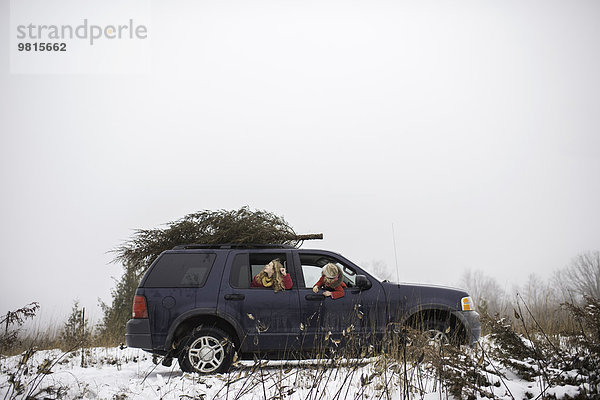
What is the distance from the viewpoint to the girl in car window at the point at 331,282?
Result: 737cm

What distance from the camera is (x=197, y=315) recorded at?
23.9ft

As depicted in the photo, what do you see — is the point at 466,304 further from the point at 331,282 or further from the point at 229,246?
the point at 229,246

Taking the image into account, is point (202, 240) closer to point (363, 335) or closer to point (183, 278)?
point (183, 278)

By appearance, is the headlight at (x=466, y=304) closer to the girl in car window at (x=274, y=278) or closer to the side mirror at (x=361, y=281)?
the side mirror at (x=361, y=281)

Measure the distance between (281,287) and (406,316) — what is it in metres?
1.96

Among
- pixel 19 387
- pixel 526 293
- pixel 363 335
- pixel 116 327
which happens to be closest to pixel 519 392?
pixel 363 335

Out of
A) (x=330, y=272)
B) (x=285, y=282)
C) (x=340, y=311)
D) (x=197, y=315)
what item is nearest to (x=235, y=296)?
(x=197, y=315)

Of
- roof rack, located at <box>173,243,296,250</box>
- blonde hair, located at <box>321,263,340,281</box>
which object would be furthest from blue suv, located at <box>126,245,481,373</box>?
blonde hair, located at <box>321,263,340,281</box>

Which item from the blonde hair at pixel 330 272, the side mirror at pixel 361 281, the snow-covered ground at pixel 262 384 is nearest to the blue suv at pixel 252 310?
the side mirror at pixel 361 281

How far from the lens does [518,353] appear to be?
4773 mm

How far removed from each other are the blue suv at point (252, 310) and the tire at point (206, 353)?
14mm

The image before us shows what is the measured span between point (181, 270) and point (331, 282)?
7.68 feet

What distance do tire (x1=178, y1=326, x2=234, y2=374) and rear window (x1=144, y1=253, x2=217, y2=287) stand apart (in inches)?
30.9

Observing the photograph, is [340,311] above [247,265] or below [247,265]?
below
